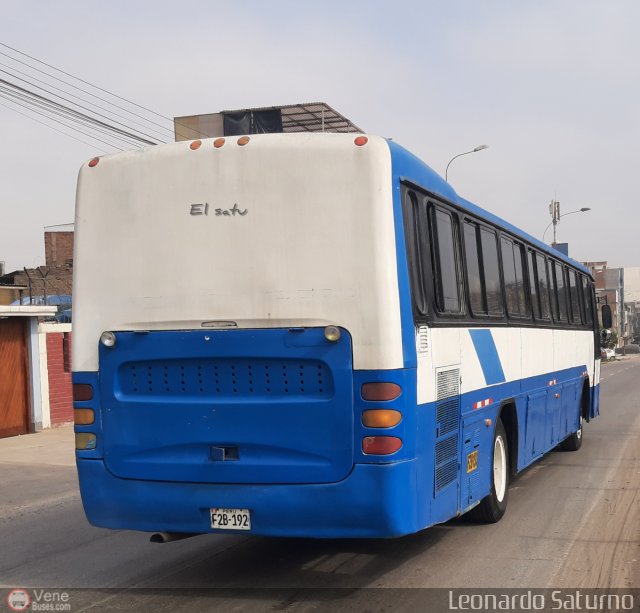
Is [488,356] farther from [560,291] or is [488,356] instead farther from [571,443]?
[571,443]

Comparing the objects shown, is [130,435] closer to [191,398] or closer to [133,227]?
[191,398]

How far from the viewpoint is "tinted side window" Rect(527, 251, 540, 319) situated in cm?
1036

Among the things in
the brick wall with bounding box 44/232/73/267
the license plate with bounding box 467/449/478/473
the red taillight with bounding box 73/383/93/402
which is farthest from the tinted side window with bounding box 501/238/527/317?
the brick wall with bounding box 44/232/73/267

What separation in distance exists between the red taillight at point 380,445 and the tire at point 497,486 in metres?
2.72

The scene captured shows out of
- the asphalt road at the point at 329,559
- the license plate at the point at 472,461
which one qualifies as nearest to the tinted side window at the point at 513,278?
the license plate at the point at 472,461

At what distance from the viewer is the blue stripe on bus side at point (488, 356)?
770 centimetres

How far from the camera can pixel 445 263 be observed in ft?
22.9

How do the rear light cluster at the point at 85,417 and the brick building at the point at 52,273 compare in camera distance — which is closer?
the rear light cluster at the point at 85,417

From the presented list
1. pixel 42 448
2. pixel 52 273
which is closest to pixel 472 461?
pixel 42 448

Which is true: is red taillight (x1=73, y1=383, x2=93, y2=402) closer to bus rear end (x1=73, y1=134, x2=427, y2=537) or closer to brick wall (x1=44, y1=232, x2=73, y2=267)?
bus rear end (x1=73, y1=134, x2=427, y2=537)

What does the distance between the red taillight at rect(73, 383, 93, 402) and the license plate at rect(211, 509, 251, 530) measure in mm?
1276

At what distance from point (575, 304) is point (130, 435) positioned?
9373 millimetres

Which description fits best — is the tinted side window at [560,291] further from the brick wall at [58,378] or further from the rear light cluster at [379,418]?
the brick wall at [58,378]

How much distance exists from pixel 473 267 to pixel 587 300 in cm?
804
